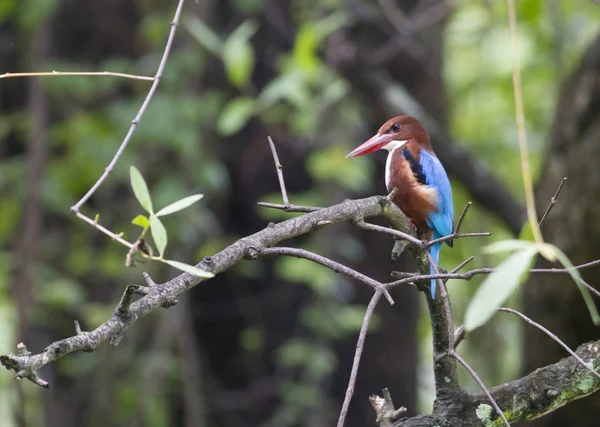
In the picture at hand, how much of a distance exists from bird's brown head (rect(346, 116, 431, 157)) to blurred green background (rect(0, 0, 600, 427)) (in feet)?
3.68

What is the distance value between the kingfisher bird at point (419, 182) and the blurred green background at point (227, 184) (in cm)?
120

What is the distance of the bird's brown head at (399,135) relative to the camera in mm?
2371

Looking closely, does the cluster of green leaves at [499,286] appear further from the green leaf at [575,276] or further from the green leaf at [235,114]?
the green leaf at [235,114]

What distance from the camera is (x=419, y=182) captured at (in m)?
2.23

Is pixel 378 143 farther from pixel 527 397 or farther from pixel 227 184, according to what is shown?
pixel 227 184

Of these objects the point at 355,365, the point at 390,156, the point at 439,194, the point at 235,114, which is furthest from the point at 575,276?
the point at 235,114

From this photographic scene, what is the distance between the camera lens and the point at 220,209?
16.5 feet

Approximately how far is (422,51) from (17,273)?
2.52 meters

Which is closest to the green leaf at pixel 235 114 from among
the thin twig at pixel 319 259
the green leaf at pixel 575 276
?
the thin twig at pixel 319 259

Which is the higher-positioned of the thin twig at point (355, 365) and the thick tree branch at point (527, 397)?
the thin twig at point (355, 365)

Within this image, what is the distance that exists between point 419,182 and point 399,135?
22cm

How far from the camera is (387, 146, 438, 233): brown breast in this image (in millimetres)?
2191

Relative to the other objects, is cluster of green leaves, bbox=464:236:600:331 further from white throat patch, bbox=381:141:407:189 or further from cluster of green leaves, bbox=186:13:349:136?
cluster of green leaves, bbox=186:13:349:136

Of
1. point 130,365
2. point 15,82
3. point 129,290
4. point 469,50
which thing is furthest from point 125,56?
point 129,290
